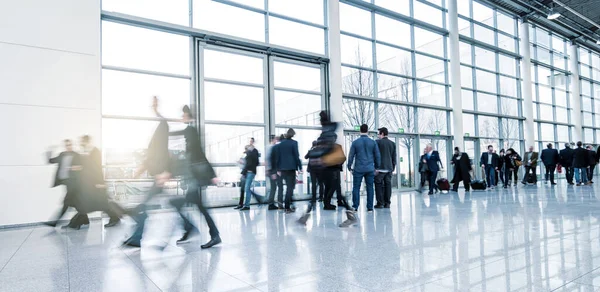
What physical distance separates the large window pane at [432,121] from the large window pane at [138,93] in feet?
30.3

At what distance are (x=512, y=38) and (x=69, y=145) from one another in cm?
1992

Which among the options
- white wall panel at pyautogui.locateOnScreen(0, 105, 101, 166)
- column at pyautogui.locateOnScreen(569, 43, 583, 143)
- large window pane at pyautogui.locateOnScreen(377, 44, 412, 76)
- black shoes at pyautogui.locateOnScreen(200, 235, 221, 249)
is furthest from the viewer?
column at pyautogui.locateOnScreen(569, 43, 583, 143)

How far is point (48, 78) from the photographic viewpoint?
7.19 metres

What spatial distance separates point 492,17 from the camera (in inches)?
699

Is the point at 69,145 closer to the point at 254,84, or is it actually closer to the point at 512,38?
the point at 254,84

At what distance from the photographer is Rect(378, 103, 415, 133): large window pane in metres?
13.5

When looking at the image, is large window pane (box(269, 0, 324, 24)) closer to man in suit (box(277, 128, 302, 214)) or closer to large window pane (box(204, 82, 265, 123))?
large window pane (box(204, 82, 265, 123))

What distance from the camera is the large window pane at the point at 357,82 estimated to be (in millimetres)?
12539

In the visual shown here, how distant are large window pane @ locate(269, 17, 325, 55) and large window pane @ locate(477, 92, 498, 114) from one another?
890 centimetres

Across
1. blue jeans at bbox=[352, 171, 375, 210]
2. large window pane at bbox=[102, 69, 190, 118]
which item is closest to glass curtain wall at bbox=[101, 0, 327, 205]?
large window pane at bbox=[102, 69, 190, 118]

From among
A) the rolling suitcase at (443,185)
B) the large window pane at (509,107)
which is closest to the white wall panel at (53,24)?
the rolling suitcase at (443,185)

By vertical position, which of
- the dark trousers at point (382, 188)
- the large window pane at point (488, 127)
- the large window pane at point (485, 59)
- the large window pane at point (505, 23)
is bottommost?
the dark trousers at point (382, 188)

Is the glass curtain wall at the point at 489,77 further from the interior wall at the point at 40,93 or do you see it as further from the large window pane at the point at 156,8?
the interior wall at the point at 40,93

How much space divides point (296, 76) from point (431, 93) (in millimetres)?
6486
